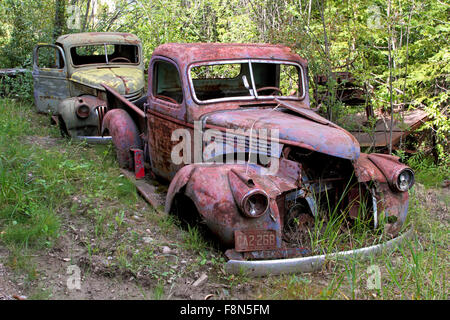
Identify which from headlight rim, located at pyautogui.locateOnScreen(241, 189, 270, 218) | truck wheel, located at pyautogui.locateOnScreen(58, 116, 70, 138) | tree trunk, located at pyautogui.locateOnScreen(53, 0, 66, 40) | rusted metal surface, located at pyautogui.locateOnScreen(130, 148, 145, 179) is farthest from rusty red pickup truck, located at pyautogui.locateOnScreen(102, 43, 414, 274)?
tree trunk, located at pyautogui.locateOnScreen(53, 0, 66, 40)

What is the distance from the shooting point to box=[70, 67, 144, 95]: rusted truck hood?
23.8ft

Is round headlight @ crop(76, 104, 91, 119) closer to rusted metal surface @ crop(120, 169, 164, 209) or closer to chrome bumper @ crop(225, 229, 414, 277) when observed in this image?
rusted metal surface @ crop(120, 169, 164, 209)

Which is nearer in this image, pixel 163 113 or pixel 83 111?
pixel 163 113

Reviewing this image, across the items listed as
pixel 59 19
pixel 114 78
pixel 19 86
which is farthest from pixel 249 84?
pixel 59 19

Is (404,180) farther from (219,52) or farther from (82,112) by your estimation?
(82,112)

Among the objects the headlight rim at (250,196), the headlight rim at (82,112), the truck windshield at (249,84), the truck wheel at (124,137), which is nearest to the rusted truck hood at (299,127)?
the truck windshield at (249,84)

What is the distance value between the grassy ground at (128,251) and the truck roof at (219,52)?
1457 millimetres

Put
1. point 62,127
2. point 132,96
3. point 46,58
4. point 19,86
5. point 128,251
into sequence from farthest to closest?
point 46,58
point 19,86
point 132,96
point 62,127
point 128,251

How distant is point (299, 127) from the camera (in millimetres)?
3701

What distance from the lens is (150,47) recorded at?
1077 centimetres

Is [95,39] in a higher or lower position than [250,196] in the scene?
higher

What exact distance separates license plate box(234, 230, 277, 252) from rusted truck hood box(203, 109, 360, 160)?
748 mm

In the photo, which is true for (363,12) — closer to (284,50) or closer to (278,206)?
(284,50)

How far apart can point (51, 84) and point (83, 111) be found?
5.85 feet
